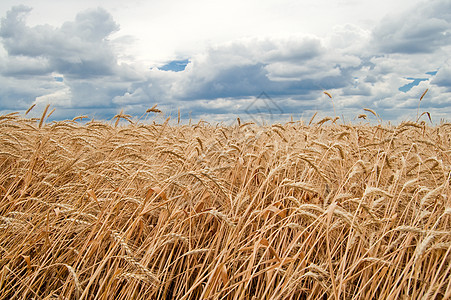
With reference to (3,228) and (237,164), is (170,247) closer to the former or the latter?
(237,164)

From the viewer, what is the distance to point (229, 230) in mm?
2168

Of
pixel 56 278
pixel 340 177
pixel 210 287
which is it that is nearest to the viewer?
pixel 210 287

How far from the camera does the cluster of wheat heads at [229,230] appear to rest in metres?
1.72

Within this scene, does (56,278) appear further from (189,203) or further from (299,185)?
(299,185)

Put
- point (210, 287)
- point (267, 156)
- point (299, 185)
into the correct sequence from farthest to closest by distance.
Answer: point (267, 156)
point (299, 185)
point (210, 287)

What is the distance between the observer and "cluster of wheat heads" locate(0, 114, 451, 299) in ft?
5.65

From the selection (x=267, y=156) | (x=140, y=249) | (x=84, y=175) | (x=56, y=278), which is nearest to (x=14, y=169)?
(x=84, y=175)

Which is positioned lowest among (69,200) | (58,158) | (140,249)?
(140,249)

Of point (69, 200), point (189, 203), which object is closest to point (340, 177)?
point (189, 203)

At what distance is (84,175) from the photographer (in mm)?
3250

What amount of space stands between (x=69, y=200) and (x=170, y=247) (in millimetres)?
979

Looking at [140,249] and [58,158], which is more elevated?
[58,158]

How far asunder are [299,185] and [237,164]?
95cm

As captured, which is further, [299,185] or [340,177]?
[340,177]
